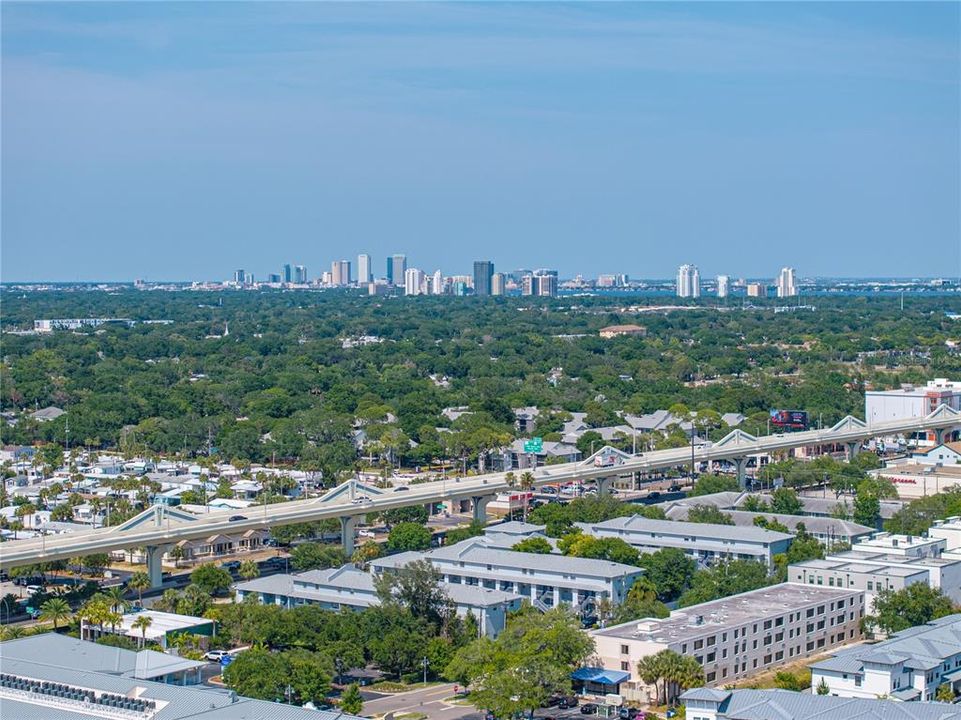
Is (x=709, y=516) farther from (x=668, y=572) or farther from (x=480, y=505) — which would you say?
(x=480, y=505)

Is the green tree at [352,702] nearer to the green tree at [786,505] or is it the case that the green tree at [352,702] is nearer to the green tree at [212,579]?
the green tree at [212,579]

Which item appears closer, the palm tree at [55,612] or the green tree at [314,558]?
the palm tree at [55,612]

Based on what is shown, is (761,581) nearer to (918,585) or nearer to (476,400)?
(918,585)

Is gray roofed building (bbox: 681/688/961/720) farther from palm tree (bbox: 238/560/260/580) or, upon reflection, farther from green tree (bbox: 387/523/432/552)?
green tree (bbox: 387/523/432/552)

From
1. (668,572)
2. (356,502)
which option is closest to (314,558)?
(356,502)

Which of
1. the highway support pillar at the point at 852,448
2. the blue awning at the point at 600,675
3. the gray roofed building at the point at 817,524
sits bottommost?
the highway support pillar at the point at 852,448

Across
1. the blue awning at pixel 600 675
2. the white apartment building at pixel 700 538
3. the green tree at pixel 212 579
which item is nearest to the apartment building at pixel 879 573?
the white apartment building at pixel 700 538

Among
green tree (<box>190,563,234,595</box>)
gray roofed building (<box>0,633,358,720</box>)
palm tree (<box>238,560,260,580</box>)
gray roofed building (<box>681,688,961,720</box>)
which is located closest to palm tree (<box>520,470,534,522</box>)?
palm tree (<box>238,560,260,580</box>)

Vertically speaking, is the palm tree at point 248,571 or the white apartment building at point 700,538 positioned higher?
the white apartment building at point 700,538
